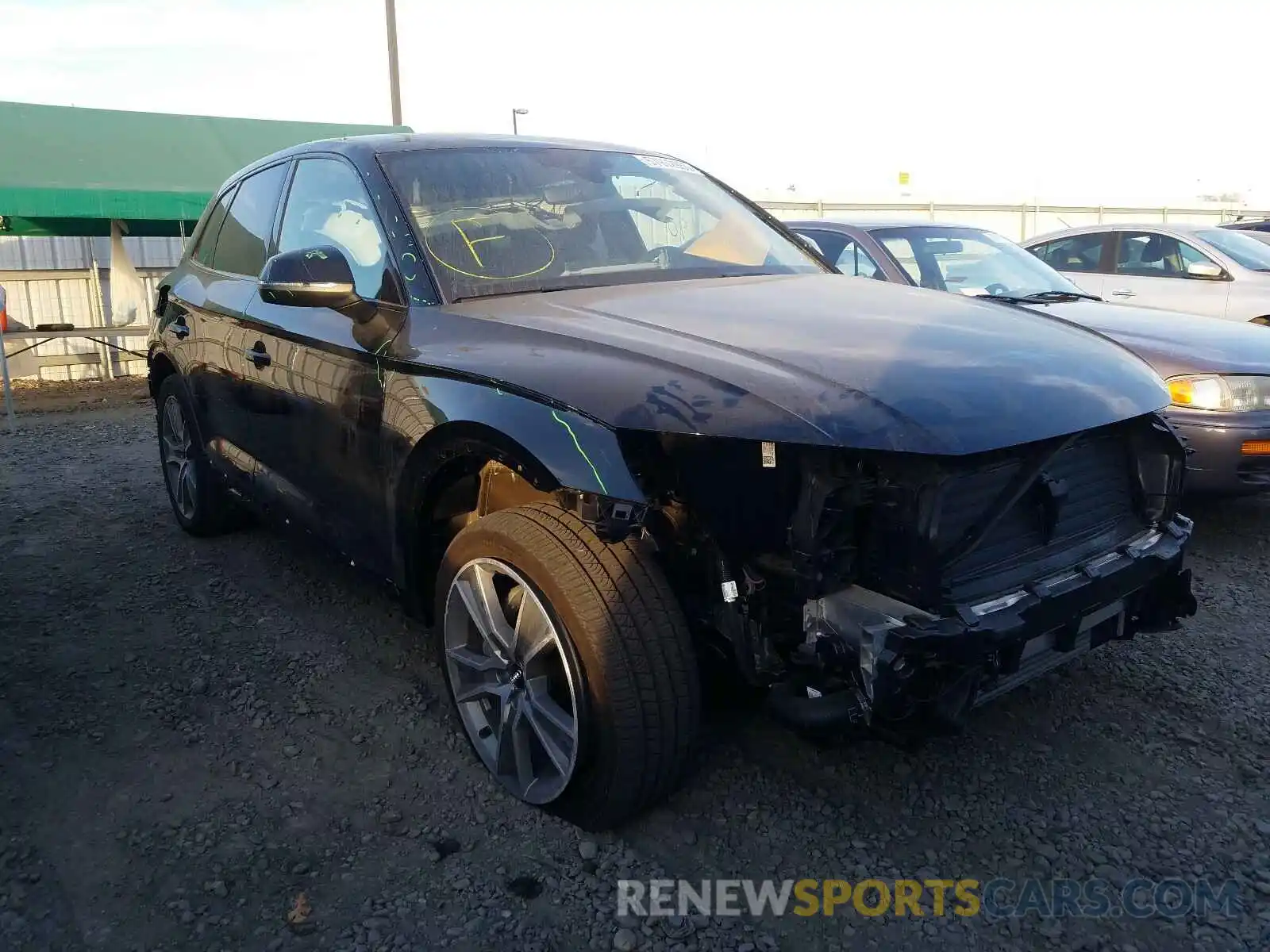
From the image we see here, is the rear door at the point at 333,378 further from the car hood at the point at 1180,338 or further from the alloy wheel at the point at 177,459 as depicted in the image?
the car hood at the point at 1180,338

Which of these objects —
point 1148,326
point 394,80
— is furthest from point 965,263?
point 394,80

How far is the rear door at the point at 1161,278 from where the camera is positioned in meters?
8.37

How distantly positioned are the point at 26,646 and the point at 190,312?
61.4 inches

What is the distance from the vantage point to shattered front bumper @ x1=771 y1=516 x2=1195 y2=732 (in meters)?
2.15

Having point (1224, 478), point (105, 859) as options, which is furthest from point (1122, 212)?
point (105, 859)

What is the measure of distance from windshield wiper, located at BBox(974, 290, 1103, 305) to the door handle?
3.69 meters

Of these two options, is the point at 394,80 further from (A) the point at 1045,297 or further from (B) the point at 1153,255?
(A) the point at 1045,297

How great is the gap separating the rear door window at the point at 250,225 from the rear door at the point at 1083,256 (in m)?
6.94

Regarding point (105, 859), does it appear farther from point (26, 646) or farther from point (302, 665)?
point (26, 646)

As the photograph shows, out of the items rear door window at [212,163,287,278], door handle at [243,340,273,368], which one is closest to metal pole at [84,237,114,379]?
rear door window at [212,163,287,278]

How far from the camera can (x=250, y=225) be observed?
4223 mm

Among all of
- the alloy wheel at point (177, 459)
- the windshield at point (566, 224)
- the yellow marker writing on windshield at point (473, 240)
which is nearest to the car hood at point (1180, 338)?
the windshield at point (566, 224)

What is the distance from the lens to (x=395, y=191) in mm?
3188

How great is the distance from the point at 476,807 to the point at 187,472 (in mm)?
3029
